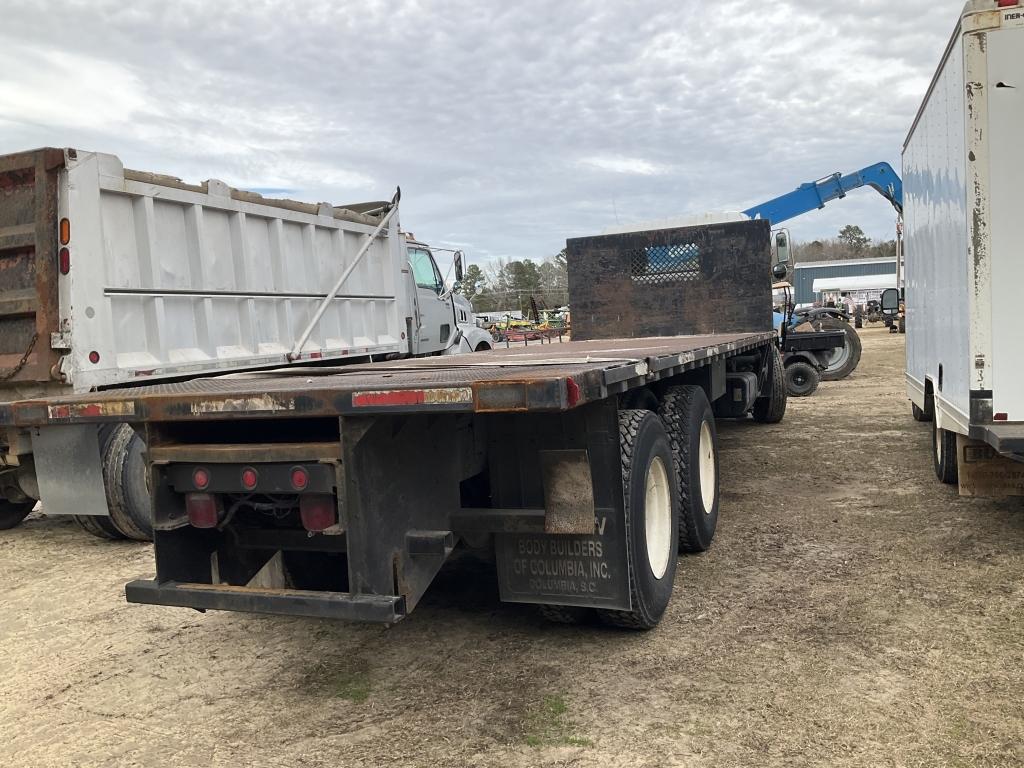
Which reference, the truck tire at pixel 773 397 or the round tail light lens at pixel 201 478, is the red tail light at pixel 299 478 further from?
the truck tire at pixel 773 397

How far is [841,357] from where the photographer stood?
1739 centimetres

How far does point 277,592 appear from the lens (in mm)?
3387

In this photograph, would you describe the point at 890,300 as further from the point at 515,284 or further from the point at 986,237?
the point at 515,284

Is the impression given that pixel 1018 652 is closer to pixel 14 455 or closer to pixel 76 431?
pixel 76 431

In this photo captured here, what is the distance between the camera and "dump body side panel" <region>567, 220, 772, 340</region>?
999cm

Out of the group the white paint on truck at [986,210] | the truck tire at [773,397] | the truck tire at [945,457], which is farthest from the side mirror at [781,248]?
the white paint on truck at [986,210]

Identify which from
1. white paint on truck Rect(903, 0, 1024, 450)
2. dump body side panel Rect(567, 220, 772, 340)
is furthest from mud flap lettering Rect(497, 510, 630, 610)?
dump body side panel Rect(567, 220, 772, 340)

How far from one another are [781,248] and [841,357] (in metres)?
7.37

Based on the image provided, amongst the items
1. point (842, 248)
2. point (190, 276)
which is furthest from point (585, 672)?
point (842, 248)

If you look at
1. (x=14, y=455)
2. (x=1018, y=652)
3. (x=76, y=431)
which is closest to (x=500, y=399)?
(x=1018, y=652)

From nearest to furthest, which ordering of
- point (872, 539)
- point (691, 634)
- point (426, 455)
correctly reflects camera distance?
1. point (426, 455)
2. point (691, 634)
3. point (872, 539)

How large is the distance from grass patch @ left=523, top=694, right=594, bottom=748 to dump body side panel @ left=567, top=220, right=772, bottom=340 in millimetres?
7336

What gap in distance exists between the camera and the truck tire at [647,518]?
150 inches

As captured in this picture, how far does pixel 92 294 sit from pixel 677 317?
6771 mm
